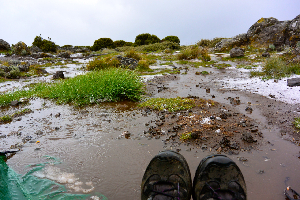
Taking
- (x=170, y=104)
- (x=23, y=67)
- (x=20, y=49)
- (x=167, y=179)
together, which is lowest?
(x=167, y=179)

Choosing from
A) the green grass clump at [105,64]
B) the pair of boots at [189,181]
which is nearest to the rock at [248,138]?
the pair of boots at [189,181]

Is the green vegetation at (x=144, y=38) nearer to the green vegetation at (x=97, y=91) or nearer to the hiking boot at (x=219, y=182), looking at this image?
the green vegetation at (x=97, y=91)

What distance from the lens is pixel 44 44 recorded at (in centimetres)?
3362

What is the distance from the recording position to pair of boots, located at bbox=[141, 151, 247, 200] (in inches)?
82.5

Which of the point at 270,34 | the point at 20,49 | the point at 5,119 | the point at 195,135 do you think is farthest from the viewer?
the point at 20,49

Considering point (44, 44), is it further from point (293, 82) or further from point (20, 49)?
point (293, 82)

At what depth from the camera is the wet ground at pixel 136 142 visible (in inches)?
108

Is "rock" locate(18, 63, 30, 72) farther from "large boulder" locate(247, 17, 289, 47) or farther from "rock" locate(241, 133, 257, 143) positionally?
"large boulder" locate(247, 17, 289, 47)

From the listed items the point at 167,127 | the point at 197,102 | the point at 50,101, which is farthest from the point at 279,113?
the point at 50,101

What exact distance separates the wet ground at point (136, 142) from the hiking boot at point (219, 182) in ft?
1.58

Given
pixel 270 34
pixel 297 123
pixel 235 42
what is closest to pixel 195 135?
pixel 297 123

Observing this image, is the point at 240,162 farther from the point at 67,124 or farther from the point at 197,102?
the point at 67,124

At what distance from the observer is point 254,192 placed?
2445 mm

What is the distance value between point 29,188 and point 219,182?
2550mm
